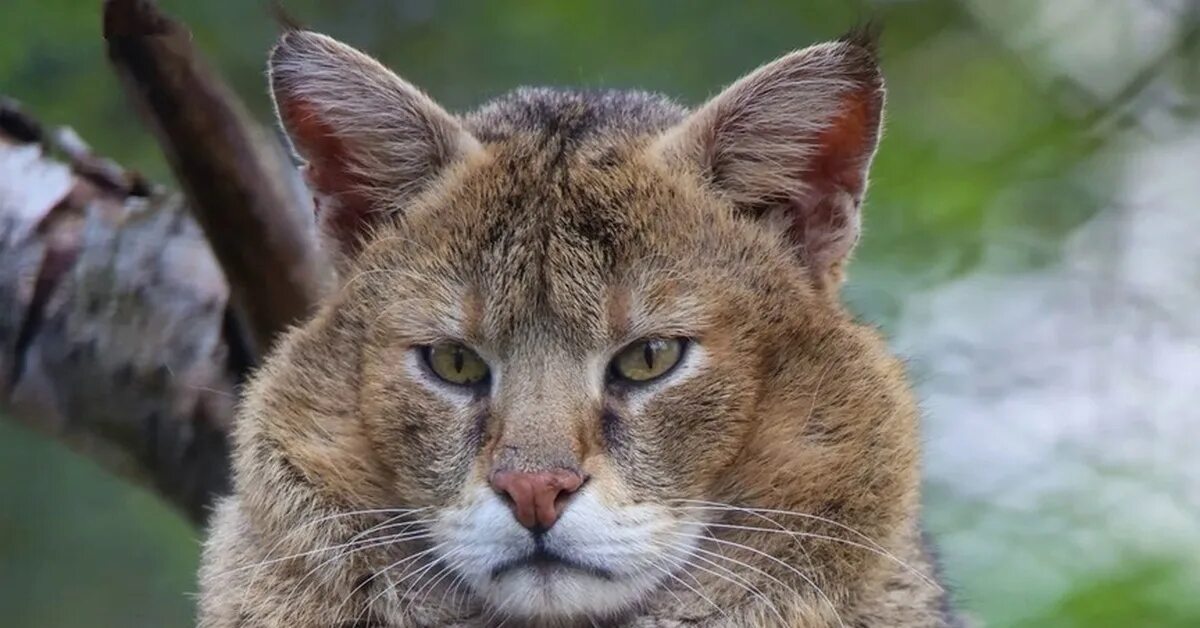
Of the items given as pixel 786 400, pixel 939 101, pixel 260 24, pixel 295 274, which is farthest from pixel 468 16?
pixel 786 400

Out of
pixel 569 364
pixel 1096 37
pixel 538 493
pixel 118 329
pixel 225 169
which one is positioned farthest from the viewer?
pixel 1096 37

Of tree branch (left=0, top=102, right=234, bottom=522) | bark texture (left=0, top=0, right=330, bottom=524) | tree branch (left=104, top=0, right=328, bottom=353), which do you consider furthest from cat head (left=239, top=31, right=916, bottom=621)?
tree branch (left=0, top=102, right=234, bottom=522)

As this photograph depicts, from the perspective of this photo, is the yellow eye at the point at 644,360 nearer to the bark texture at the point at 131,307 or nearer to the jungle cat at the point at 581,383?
the jungle cat at the point at 581,383

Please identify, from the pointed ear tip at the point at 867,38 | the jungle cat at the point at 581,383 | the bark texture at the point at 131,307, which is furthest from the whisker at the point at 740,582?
the bark texture at the point at 131,307

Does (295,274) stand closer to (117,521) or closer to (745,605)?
(745,605)

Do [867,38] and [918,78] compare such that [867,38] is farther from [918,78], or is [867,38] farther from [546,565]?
[918,78]

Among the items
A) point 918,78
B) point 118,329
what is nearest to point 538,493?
point 118,329

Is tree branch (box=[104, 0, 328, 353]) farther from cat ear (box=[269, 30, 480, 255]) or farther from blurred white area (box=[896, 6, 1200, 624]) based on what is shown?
blurred white area (box=[896, 6, 1200, 624])
